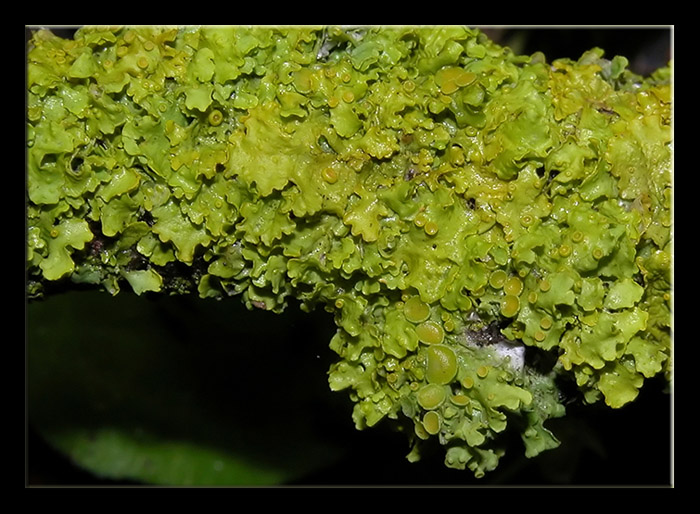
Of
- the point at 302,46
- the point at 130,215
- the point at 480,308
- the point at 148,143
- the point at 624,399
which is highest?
the point at 302,46

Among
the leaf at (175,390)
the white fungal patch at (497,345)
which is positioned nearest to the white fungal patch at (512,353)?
the white fungal patch at (497,345)

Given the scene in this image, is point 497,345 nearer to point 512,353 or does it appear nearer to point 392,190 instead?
point 512,353

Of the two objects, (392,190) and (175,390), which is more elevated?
(392,190)

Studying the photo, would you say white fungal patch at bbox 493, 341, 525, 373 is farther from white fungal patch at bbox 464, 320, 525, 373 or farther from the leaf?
the leaf

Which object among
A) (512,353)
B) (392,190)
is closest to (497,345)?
(512,353)

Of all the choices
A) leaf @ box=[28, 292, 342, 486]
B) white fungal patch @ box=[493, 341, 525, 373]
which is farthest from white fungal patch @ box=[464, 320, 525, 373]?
leaf @ box=[28, 292, 342, 486]

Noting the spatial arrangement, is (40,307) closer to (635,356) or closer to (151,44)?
(151,44)

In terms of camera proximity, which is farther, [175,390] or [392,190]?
[175,390]

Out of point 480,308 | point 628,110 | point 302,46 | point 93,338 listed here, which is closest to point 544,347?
point 480,308
